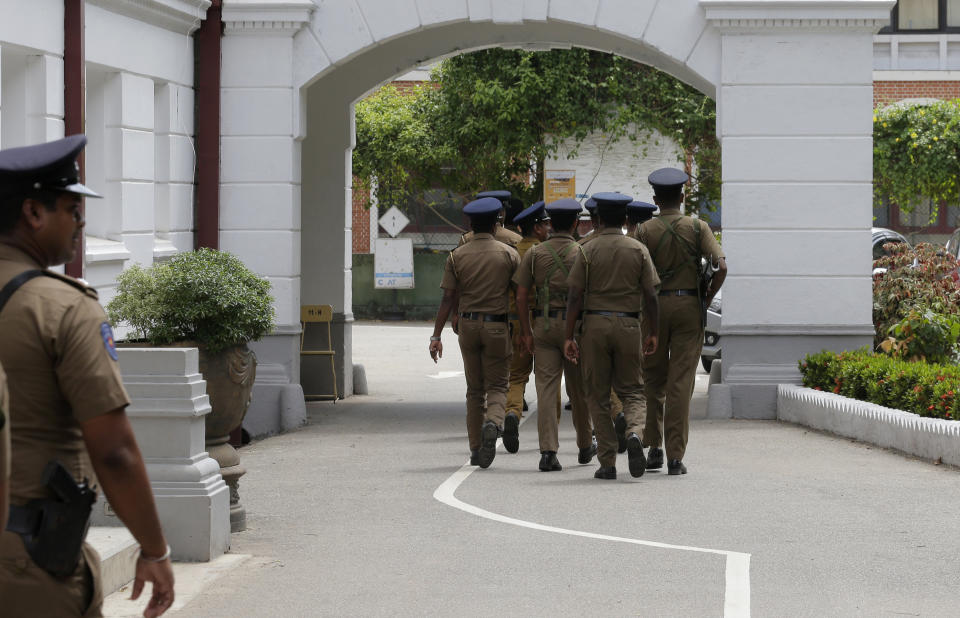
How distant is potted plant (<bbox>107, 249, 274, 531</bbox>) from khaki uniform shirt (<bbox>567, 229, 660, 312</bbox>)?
7.45 feet

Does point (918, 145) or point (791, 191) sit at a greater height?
point (918, 145)

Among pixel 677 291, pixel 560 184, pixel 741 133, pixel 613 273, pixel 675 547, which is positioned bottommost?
pixel 675 547

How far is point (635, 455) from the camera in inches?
401

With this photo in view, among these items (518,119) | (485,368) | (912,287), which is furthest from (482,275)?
(518,119)

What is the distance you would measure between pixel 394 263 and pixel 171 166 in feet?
72.4

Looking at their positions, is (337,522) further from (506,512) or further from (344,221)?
(344,221)

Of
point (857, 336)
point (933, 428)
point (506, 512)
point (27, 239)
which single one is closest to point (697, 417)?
point (857, 336)

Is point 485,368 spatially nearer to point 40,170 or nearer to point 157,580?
point 157,580

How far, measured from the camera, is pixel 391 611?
6504 mm

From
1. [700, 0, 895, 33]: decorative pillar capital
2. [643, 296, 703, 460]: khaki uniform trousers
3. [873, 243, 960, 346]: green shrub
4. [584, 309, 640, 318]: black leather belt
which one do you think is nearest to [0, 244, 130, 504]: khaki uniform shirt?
[584, 309, 640, 318]: black leather belt

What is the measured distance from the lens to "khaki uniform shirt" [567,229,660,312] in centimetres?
1026

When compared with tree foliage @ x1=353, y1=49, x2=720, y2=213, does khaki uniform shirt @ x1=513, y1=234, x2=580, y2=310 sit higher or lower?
lower

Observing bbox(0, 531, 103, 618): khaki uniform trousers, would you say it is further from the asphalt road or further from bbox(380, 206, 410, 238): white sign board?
bbox(380, 206, 410, 238): white sign board

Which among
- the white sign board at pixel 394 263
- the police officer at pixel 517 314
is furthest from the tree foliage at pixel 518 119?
the police officer at pixel 517 314
